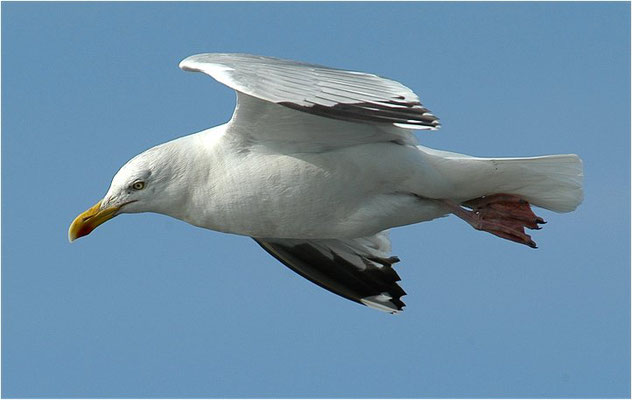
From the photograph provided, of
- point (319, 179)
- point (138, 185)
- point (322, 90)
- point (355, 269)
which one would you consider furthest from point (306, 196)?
point (355, 269)

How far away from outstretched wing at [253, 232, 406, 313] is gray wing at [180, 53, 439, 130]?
2488mm

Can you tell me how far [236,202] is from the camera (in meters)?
12.6

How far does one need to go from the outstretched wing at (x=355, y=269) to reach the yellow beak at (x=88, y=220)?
1867 millimetres

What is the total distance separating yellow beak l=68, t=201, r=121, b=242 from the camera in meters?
13.1

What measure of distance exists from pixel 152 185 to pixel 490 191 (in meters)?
2.45

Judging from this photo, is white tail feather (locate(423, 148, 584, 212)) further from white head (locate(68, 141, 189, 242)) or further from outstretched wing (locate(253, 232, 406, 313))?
white head (locate(68, 141, 189, 242))

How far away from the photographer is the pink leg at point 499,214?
43.2 feet

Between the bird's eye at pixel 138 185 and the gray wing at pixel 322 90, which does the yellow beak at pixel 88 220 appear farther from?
the gray wing at pixel 322 90

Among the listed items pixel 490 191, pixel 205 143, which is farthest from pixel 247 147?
pixel 490 191

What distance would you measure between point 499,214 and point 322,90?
7.07ft

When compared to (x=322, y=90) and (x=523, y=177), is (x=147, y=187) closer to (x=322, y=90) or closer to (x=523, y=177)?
(x=322, y=90)

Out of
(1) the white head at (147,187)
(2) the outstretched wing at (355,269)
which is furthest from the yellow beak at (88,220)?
(2) the outstretched wing at (355,269)

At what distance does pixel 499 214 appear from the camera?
43.2 feet

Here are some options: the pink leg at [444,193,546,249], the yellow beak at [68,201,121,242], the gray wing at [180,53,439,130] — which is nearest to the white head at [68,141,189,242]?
the yellow beak at [68,201,121,242]
